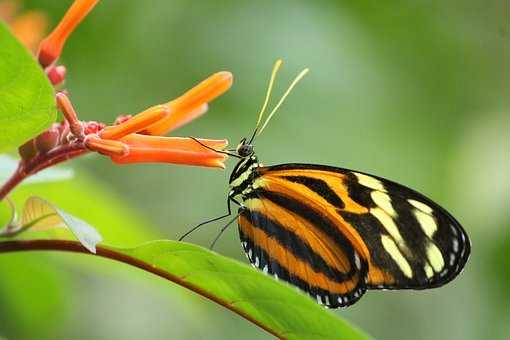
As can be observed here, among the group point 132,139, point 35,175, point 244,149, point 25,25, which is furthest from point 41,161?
point 25,25

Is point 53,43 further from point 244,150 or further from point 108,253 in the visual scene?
point 244,150

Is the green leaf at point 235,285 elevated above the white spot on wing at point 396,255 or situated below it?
below

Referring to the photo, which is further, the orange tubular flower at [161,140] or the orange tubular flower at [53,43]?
the orange tubular flower at [53,43]

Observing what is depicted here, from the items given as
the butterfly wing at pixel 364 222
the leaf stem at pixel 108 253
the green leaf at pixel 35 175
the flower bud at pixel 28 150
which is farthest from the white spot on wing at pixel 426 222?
the flower bud at pixel 28 150

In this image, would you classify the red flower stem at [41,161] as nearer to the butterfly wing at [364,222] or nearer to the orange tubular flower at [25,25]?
the butterfly wing at [364,222]

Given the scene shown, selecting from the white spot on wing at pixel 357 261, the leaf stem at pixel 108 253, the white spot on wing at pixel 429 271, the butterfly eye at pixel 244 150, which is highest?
the butterfly eye at pixel 244 150

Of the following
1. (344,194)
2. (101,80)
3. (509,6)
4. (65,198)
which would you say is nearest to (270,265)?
(344,194)

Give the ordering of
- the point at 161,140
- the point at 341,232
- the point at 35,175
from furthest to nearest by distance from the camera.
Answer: the point at 341,232, the point at 35,175, the point at 161,140
